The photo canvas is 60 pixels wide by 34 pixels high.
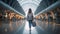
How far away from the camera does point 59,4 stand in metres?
23.3

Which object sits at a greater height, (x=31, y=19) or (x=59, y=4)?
(x=59, y=4)

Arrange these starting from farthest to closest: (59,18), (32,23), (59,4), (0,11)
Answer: (0,11)
(59,18)
(59,4)
(32,23)

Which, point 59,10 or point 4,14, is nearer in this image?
point 59,10

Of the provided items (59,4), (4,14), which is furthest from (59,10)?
(4,14)

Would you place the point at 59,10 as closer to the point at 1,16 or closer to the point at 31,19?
the point at 1,16

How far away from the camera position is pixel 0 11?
119ft

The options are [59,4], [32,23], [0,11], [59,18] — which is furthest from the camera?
[0,11]

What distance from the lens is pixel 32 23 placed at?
12.2 meters

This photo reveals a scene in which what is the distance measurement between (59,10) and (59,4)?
652 cm

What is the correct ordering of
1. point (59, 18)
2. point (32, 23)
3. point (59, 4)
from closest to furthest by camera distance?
point (32, 23) → point (59, 4) → point (59, 18)

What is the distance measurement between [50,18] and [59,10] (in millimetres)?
7264

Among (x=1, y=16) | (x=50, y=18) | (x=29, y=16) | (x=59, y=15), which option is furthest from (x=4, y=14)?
(x=29, y=16)

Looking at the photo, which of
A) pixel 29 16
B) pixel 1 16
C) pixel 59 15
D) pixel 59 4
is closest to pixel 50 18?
pixel 59 15

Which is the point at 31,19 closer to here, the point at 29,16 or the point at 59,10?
the point at 29,16
